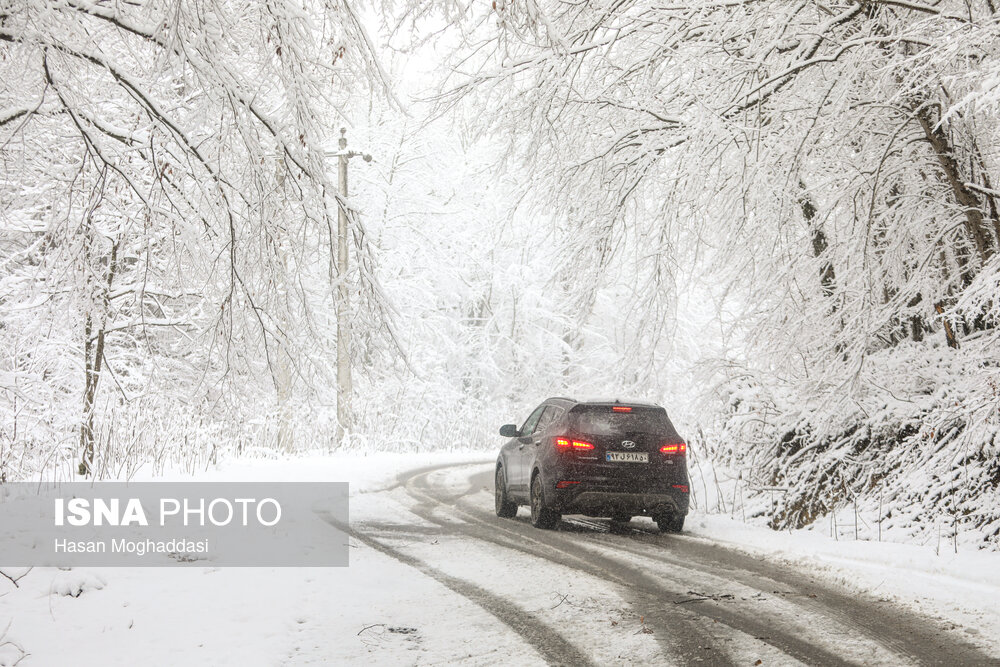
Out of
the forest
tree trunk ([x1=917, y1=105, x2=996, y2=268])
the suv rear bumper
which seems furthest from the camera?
the suv rear bumper

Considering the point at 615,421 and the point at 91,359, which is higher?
the point at 91,359

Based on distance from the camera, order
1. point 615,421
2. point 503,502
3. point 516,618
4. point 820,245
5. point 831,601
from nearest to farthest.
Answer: point 516,618, point 831,601, point 615,421, point 820,245, point 503,502

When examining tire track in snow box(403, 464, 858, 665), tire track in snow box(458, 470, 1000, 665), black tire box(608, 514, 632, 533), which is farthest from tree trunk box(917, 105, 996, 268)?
tire track in snow box(403, 464, 858, 665)

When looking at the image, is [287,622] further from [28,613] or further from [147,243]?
[147,243]

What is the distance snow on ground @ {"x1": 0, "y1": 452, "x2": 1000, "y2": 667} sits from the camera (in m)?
4.90

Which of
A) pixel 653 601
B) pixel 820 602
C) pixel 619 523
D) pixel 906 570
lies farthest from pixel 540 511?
pixel 820 602

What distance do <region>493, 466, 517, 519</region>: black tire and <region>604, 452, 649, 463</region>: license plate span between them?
218 centimetres

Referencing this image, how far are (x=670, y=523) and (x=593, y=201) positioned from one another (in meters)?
4.02

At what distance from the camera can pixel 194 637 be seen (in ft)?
16.8

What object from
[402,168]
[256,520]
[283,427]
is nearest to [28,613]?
[256,520]

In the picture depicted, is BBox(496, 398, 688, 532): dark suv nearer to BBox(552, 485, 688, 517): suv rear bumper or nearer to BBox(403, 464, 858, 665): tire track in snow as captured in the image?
BBox(552, 485, 688, 517): suv rear bumper

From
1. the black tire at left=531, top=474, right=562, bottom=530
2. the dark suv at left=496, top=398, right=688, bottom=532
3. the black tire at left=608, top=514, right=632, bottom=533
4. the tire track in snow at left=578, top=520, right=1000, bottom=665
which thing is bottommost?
the black tire at left=608, top=514, right=632, bottom=533

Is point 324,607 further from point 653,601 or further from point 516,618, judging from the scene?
point 653,601

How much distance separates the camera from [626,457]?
10.0 m
